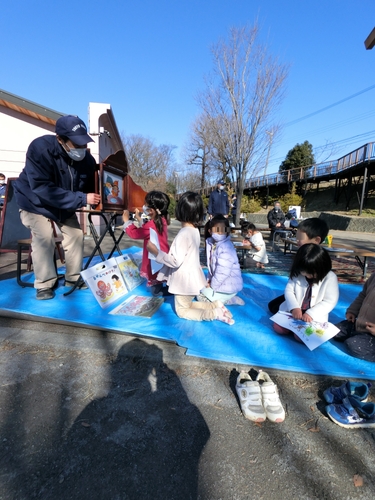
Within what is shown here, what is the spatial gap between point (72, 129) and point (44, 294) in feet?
5.53

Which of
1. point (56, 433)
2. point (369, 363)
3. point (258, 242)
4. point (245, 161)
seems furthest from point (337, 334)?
point (245, 161)

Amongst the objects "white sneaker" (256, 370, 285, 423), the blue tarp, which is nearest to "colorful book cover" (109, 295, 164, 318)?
the blue tarp

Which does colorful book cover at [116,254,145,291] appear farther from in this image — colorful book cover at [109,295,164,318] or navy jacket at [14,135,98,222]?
navy jacket at [14,135,98,222]

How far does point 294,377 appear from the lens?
186cm

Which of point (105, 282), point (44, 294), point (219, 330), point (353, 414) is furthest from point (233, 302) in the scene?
point (44, 294)

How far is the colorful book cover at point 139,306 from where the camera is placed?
105 inches

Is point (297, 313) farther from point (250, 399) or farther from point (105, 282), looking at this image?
point (105, 282)

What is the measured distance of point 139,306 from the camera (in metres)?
2.86

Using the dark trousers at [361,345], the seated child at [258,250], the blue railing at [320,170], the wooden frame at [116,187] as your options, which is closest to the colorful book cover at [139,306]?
the wooden frame at [116,187]

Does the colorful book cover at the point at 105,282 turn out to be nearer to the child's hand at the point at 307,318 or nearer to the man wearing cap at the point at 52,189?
the man wearing cap at the point at 52,189

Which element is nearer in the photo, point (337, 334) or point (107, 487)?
point (107, 487)

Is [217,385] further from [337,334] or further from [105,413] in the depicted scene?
[337,334]

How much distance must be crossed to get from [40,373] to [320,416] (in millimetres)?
1725

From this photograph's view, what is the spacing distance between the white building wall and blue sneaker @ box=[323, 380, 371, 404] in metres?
8.75
